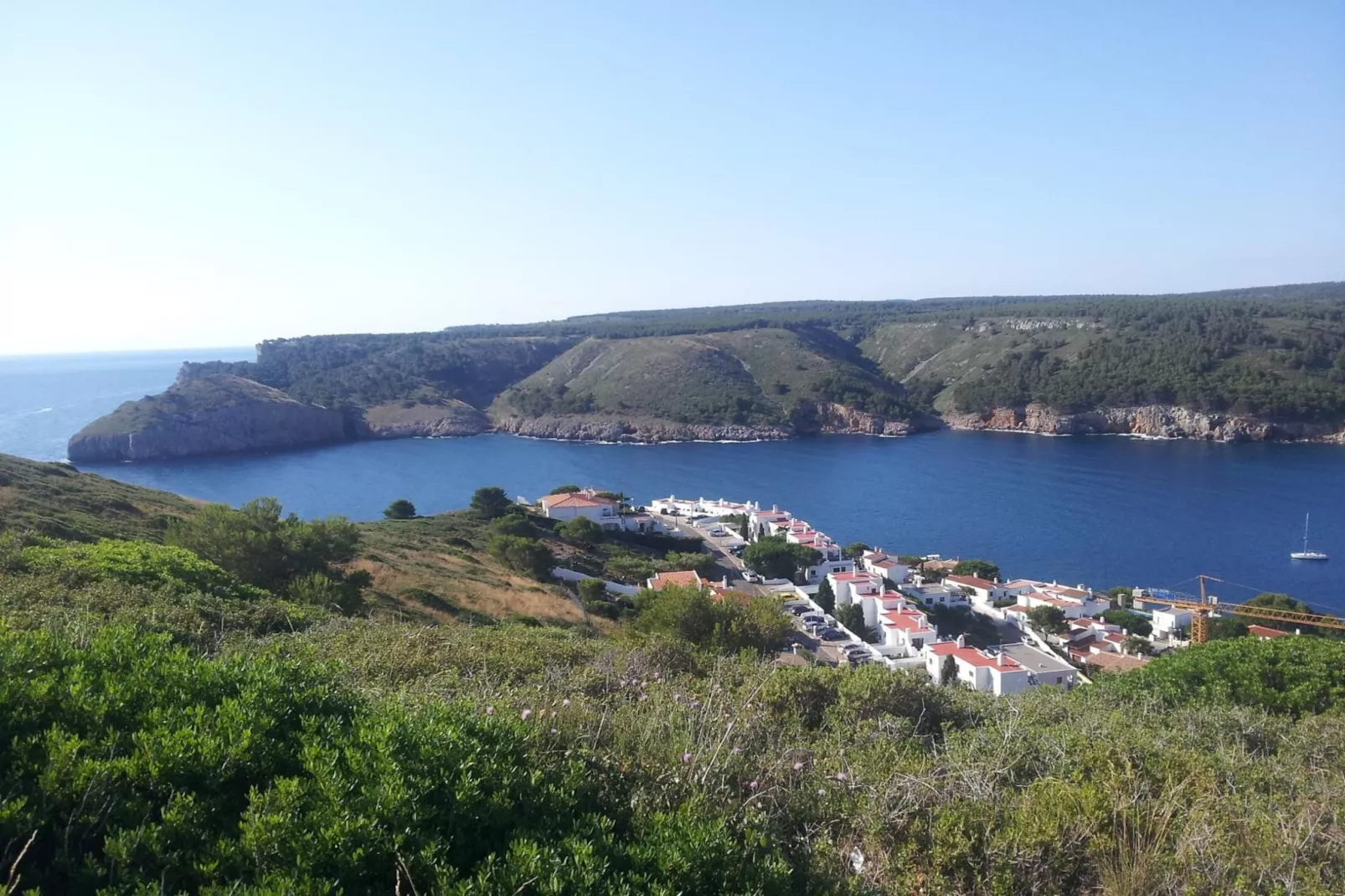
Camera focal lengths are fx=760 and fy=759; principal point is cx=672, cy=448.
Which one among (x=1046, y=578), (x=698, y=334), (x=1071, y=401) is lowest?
(x=1046, y=578)

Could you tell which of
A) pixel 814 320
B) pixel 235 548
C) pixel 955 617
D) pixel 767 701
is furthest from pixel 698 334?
pixel 767 701

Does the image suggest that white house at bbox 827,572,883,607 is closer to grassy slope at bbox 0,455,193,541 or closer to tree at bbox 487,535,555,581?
tree at bbox 487,535,555,581

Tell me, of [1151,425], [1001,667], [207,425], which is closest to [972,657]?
[1001,667]

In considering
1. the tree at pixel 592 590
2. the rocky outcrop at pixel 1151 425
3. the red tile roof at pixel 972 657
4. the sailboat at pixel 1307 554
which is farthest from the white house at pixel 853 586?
the rocky outcrop at pixel 1151 425

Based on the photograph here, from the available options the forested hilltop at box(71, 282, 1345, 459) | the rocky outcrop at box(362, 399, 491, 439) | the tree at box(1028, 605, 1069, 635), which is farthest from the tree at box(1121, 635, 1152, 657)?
the rocky outcrop at box(362, 399, 491, 439)

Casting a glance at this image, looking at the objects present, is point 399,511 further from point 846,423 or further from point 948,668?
point 846,423

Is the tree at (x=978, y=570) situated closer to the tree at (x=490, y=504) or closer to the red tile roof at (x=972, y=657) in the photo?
the red tile roof at (x=972, y=657)

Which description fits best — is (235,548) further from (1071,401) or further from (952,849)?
(1071,401)
